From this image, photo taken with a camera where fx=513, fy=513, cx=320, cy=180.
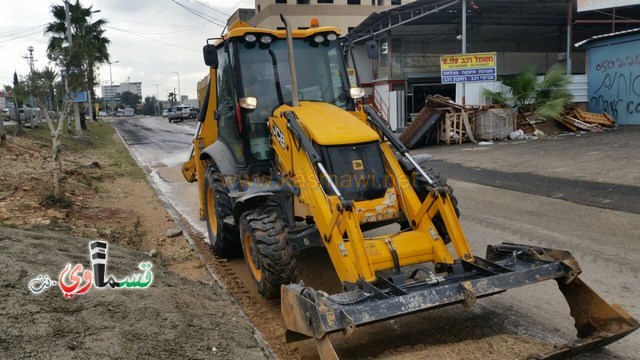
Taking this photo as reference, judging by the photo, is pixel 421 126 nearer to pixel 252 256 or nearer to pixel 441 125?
pixel 441 125

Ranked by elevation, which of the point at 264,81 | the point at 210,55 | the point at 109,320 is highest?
the point at 210,55

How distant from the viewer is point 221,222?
21.4ft

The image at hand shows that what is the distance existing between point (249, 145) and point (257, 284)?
6.00 feet

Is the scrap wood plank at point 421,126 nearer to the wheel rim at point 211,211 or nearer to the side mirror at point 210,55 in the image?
the wheel rim at point 211,211

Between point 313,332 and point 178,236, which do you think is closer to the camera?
point 313,332

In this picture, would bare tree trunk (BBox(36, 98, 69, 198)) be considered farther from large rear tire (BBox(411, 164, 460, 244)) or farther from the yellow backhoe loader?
large rear tire (BBox(411, 164, 460, 244))

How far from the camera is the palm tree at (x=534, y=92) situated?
19.4m

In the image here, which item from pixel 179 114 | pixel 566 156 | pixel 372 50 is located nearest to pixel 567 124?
pixel 566 156

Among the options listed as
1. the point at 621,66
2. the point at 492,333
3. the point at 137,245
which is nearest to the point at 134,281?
the point at 137,245

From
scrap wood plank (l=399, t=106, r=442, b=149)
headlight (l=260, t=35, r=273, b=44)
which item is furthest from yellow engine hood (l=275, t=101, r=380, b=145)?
scrap wood plank (l=399, t=106, r=442, b=149)

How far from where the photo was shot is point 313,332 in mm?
3619

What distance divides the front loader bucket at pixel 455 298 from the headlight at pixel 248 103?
8.91ft

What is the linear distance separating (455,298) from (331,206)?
4.66 feet

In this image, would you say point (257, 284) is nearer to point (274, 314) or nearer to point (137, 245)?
point (274, 314)
